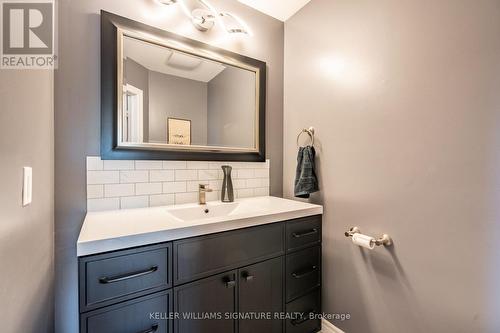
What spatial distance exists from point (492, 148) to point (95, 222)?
1659 mm

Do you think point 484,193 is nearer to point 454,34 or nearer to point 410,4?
point 454,34

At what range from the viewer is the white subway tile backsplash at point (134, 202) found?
1248 mm

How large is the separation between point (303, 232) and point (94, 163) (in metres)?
1.26

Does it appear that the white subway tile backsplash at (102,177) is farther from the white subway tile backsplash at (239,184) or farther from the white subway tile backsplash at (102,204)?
the white subway tile backsplash at (239,184)

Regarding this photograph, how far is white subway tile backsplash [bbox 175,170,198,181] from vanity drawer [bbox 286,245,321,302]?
31.2 inches

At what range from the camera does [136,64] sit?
1271 millimetres

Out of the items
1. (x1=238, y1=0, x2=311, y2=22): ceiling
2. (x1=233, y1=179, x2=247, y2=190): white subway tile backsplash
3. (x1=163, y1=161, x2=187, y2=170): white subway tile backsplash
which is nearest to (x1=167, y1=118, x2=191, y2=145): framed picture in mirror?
(x1=163, y1=161, x2=187, y2=170): white subway tile backsplash

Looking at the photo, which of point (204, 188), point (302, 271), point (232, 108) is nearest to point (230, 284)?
point (302, 271)

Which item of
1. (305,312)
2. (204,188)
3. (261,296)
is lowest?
(305,312)

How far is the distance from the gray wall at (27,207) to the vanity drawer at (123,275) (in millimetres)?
161

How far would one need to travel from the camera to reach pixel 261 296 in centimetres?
115

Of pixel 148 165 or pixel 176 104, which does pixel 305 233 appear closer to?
pixel 148 165

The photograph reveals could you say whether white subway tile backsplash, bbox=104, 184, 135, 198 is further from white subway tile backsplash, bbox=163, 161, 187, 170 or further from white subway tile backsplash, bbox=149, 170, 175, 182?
white subway tile backsplash, bbox=163, 161, 187, 170

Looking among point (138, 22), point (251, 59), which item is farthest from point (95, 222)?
point (251, 59)
